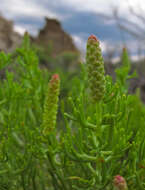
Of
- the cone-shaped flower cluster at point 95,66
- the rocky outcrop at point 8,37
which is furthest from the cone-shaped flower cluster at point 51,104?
the rocky outcrop at point 8,37

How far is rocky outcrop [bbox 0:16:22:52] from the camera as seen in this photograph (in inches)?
280

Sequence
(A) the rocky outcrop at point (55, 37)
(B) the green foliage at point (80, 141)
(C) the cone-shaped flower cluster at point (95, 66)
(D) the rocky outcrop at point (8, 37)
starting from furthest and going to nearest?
(A) the rocky outcrop at point (55, 37) → (D) the rocky outcrop at point (8, 37) → (B) the green foliage at point (80, 141) → (C) the cone-shaped flower cluster at point (95, 66)

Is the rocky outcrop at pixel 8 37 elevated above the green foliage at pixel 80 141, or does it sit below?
above

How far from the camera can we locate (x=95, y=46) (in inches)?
34.6

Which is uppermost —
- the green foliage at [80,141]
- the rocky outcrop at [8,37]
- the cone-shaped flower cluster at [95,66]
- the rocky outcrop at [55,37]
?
the rocky outcrop at [55,37]

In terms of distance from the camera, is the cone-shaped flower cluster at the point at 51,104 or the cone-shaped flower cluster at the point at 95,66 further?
the cone-shaped flower cluster at the point at 51,104

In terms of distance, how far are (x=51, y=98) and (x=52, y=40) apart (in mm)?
10916

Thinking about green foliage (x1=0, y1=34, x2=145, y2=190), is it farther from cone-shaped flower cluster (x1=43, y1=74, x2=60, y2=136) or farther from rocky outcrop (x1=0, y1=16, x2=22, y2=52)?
rocky outcrop (x1=0, y1=16, x2=22, y2=52)

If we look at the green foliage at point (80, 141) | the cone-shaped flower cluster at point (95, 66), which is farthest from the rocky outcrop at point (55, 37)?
the cone-shaped flower cluster at point (95, 66)

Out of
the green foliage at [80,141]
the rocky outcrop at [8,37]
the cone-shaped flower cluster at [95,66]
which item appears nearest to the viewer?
the cone-shaped flower cluster at [95,66]

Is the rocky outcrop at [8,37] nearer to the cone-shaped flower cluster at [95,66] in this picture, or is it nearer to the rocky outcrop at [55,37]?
the rocky outcrop at [55,37]

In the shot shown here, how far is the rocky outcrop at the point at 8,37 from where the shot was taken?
712cm

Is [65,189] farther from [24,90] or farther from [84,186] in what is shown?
[24,90]

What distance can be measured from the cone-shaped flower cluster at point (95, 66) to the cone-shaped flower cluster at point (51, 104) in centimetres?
18
